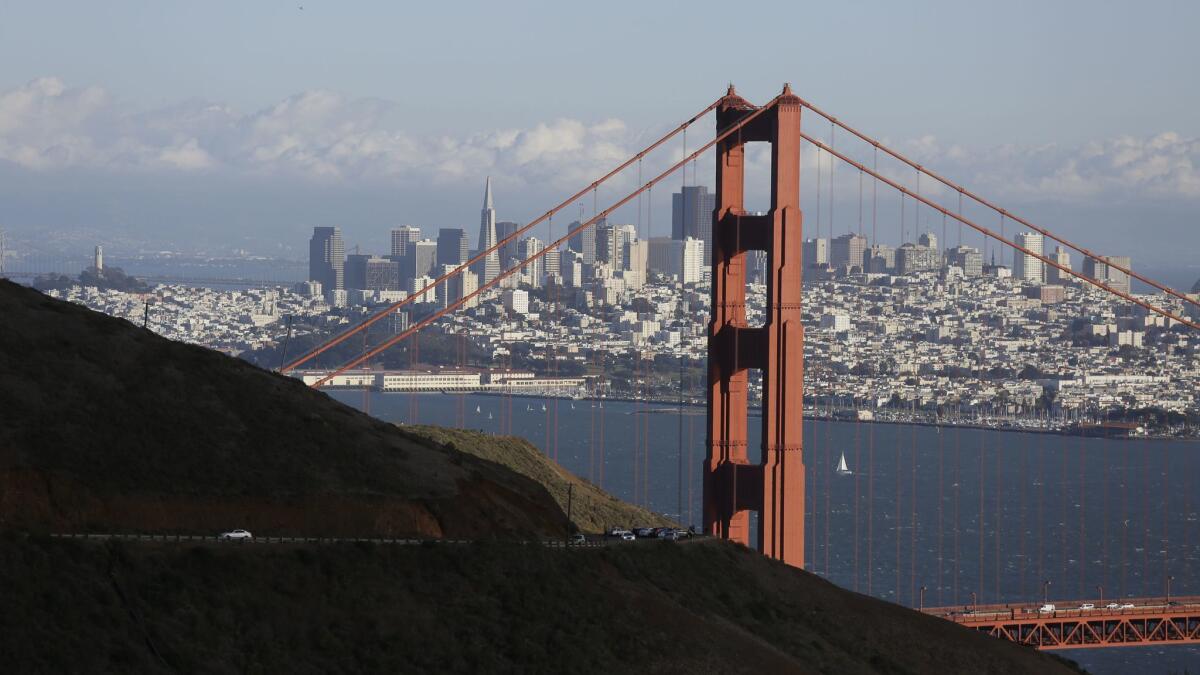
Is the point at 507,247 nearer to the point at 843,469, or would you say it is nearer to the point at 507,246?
the point at 507,246

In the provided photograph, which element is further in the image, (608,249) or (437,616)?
(608,249)

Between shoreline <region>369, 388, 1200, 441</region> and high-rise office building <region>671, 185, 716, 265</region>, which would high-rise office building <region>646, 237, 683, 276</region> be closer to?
high-rise office building <region>671, 185, 716, 265</region>

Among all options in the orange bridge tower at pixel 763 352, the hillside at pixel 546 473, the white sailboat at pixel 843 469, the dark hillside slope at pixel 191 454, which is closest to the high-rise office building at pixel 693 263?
the white sailboat at pixel 843 469

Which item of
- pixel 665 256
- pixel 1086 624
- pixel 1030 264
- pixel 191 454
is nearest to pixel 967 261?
pixel 1030 264

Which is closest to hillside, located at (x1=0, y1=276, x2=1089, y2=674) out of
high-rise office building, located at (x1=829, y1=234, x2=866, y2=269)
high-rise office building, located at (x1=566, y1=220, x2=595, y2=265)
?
high-rise office building, located at (x1=829, y1=234, x2=866, y2=269)

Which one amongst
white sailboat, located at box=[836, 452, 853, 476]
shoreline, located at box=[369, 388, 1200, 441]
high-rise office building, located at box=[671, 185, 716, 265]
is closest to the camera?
white sailboat, located at box=[836, 452, 853, 476]
